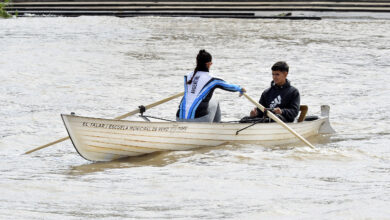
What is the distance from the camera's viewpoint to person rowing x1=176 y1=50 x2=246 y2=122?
10734mm

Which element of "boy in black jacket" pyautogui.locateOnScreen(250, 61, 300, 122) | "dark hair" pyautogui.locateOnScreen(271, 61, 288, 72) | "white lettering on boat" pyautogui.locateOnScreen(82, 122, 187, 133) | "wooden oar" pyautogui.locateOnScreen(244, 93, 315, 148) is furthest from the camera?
"boy in black jacket" pyautogui.locateOnScreen(250, 61, 300, 122)

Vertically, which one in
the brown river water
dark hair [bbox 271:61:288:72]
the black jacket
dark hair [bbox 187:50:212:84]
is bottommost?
the brown river water

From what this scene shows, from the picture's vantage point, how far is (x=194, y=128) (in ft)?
35.1

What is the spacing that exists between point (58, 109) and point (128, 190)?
809cm

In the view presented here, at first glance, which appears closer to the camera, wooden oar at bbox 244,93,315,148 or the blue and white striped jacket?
the blue and white striped jacket

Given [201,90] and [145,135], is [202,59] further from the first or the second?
[145,135]

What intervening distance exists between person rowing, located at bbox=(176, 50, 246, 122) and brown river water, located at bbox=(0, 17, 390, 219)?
0.54 metres

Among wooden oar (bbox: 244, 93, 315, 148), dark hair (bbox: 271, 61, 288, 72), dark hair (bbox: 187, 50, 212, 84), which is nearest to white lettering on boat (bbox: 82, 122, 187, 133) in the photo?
dark hair (bbox: 187, 50, 212, 84)

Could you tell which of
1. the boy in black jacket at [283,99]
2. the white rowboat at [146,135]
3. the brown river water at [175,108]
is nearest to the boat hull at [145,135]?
the white rowboat at [146,135]

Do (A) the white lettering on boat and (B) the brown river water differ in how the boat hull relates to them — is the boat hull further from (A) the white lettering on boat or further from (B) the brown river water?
(B) the brown river water

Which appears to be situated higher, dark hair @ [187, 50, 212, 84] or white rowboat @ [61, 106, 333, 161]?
dark hair @ [187, 50, 212, 84]

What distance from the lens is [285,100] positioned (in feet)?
38.4

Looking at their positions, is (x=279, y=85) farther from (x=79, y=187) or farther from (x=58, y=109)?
(x=58, y=109)

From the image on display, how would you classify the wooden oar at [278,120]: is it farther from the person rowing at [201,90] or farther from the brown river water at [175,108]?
the person rowing at [201,90]
